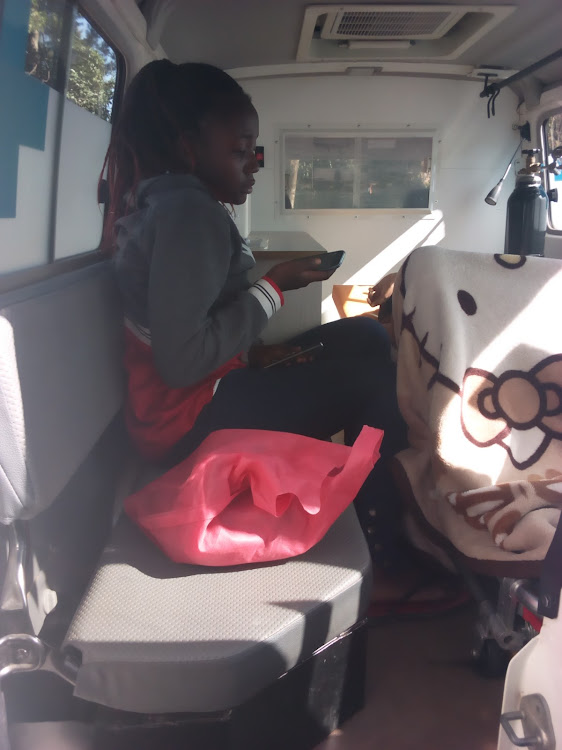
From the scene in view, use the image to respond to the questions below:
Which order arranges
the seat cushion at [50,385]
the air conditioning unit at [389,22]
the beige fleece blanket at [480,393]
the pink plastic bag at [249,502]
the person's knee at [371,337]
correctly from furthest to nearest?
the air conditioning unit at [389,22] < the person's knee at [371,337] < the beige fleece blanket at [480,393] < the pink plastic bag at [249,502] < the seat cushion at [50,385]

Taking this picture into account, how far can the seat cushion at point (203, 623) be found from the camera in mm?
897

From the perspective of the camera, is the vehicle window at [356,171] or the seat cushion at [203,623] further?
the vehicle window at [356,171]

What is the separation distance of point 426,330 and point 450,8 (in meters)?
1.69

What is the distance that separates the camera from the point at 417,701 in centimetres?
129

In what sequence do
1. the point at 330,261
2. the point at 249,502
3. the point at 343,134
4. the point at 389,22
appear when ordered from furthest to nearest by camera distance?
the point at 343,134
the point at 389,22
the point at 330,261
the point at 249,502

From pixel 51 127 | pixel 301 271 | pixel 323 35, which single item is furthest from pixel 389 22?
pixel 51 127

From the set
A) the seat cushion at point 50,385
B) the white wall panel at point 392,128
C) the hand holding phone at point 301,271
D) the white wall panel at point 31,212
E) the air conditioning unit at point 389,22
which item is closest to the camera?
the seat cushion at point 50,385

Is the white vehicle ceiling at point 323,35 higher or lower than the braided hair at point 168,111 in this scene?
higher

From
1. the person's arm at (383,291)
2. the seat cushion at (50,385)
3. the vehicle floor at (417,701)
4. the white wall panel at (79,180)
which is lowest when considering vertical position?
the vehicle floor at (417,701)

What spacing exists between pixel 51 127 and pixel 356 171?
2297 mm

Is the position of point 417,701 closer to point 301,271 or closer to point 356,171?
point 301,271

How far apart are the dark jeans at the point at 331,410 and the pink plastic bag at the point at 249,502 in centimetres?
24

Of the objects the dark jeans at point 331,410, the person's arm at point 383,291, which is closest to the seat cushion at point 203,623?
the dark jeans at point 331,410

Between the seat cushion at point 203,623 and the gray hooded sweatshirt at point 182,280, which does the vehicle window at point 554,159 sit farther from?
the seat cushion at point 203,623
